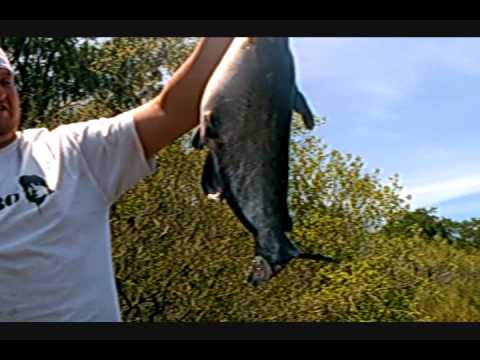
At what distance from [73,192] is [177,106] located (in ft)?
0.65

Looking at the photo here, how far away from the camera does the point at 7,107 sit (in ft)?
4.26

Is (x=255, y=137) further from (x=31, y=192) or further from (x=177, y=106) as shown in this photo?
(x=31, y=192)

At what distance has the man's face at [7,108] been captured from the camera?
1.29 m

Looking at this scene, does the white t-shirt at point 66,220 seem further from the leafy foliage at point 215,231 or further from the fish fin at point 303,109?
the leafy foliage at point 215,231

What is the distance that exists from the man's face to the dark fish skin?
11.2 inches

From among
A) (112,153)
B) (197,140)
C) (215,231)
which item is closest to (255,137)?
(197,140)

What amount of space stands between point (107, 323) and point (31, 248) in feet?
0.57

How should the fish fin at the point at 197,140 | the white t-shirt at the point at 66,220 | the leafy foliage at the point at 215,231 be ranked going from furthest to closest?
the leafy foliage at the point at 215,231 → the fish fin at the point at 197,140 → the white t-shirt at the point at 66,220

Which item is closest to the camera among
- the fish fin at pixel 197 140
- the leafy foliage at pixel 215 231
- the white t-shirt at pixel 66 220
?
the white t-shirt at pixel 66 220

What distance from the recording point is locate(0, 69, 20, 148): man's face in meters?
1.29

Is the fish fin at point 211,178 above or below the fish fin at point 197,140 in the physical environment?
below

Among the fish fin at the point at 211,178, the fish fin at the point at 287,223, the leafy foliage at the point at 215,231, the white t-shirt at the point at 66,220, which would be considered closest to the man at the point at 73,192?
the white t-shirt at the point at 66,220

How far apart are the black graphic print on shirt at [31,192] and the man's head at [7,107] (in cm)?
9

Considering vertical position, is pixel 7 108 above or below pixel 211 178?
above
